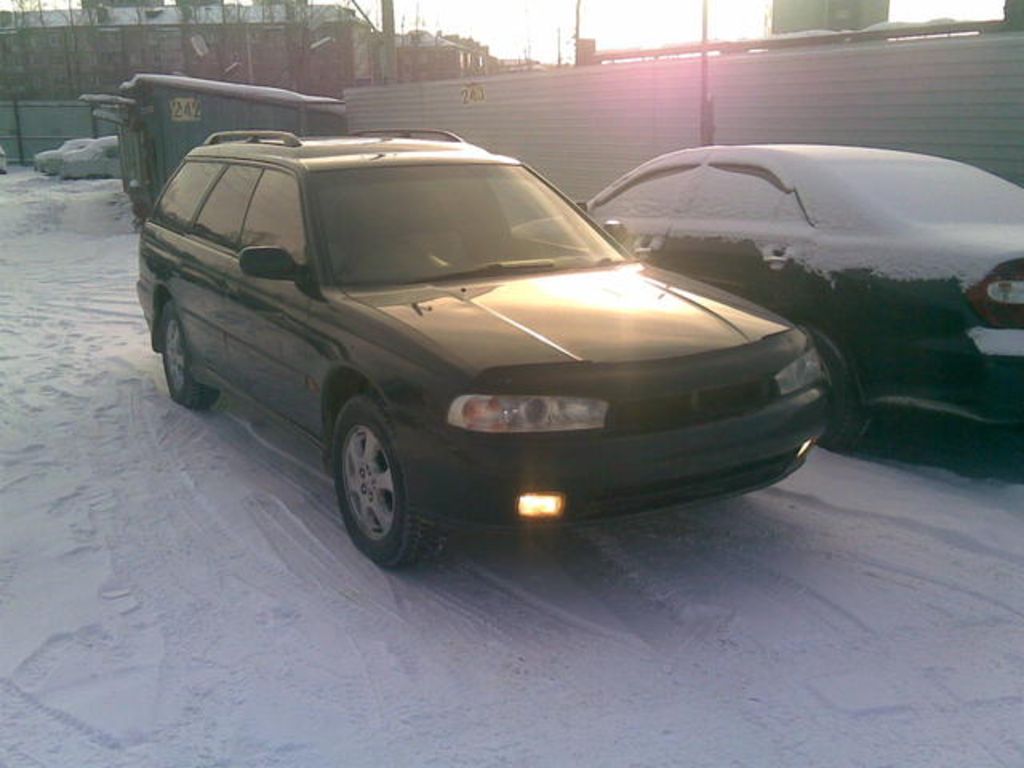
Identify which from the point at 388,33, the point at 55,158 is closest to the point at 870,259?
the point at 388,33

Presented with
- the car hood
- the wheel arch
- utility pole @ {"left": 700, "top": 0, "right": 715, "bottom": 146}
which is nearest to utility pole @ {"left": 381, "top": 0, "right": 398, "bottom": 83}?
utility pole @ {"left": 700, "top": 0, "right": 715, "bottom": 146}

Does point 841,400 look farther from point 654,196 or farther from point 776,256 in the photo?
point 654,196

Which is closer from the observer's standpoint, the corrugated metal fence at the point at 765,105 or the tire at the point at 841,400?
the tire at the point at 841,400

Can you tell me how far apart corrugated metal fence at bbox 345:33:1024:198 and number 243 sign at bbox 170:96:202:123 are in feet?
14.3

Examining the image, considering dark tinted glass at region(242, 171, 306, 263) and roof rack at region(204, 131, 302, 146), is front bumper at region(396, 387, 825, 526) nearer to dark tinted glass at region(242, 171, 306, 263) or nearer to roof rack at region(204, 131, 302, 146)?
dark tinted glass at region(242, 171, 306, 263)

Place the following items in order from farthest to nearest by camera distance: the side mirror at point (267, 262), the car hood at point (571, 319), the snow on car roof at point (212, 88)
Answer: the snow on car roof at point (212, 88), the side mirror at point (267, 262), the car hood at point (571, 319)

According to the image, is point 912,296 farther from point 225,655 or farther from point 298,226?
point 225,655

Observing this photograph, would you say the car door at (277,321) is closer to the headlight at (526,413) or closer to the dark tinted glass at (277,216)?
the dark tinted glass at (277,216)

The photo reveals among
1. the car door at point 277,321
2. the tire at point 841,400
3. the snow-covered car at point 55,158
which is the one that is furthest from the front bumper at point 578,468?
the snow-covered car at point 55,158

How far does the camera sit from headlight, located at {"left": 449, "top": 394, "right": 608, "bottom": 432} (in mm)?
3172

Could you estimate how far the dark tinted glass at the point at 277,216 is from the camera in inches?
171

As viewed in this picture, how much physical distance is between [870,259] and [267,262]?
2.75 metres

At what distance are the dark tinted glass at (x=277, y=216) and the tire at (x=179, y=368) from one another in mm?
1179

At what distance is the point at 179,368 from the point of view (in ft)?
19.5
